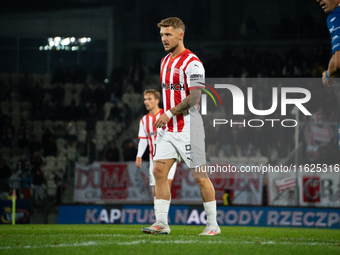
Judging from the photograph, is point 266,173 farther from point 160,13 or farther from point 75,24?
point 75,24

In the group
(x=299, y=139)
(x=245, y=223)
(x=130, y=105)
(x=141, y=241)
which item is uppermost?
(x=130, y=105)

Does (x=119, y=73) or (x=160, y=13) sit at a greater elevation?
(x=160, y=13)

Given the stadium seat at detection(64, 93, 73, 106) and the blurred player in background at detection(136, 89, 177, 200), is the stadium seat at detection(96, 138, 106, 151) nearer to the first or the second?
the stadium seat at detection(64, 93, 73, 106)

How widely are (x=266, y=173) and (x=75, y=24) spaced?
11222mm

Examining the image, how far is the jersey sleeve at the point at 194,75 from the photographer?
515 centimetres

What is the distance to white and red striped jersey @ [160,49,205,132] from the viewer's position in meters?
5.20

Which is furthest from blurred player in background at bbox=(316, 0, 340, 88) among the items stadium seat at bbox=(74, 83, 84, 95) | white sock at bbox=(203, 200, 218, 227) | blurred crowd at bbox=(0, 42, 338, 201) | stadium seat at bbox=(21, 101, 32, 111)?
stadium seat at bbox=(21, 101, 32, 111)

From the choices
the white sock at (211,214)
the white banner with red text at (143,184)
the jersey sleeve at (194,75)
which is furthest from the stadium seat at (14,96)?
the white sock at (211,214)

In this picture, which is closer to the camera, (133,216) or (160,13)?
(133,216)

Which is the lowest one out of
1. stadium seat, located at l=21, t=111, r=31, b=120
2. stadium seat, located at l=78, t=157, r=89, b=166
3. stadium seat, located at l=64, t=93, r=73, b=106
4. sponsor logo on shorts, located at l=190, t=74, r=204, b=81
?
stadium seat, located at l=78, t=157, r=89, b=166

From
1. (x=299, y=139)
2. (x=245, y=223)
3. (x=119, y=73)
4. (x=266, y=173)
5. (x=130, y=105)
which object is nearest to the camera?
(x=245, y=223)

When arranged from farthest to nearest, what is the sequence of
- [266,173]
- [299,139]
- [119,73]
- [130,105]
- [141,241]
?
[119,73], [130,105], [299,139], [266,173], [141,241]

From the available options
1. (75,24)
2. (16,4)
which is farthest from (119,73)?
(16,4)

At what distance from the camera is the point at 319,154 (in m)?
13.5
